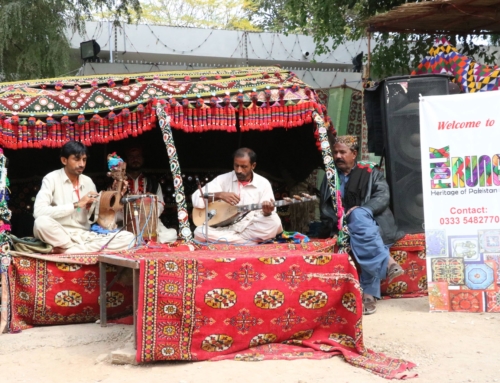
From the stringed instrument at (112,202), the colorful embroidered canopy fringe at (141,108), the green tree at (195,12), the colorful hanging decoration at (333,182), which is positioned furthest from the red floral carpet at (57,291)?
the green tree at (195,12)

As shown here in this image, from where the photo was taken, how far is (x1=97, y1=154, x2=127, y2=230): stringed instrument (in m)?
6.45

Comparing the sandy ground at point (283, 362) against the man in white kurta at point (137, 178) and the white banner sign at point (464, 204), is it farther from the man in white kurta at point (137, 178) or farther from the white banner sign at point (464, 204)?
the man in white kurta at point (137, 178)

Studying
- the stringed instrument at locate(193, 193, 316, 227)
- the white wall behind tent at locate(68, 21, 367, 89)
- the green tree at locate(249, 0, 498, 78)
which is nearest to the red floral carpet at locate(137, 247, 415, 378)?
the stringed instrument at locate(193, 193, 316, 227)

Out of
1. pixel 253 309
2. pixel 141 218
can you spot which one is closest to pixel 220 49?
pixel 141 218

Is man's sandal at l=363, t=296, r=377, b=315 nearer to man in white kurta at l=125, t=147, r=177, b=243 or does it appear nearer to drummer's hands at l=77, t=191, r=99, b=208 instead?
man in white kurta at l=125, t=147, r=177, b=243

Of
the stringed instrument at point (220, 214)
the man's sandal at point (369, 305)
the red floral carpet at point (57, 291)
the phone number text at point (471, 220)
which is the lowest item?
the man's sandal at point (369, 305)

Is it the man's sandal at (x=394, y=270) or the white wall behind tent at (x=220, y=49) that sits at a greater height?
the white wall behind tent at (x=220, y=49)

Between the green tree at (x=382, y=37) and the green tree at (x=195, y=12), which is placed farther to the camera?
the green tree at (x=195, y=12)

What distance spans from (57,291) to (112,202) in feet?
3.60

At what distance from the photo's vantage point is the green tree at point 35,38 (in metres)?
11.1

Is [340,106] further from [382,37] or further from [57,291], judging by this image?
[57,291]

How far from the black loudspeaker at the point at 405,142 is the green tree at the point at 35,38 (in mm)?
6472

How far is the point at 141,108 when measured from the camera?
652 cm

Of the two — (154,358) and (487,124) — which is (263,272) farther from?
(487,124)
